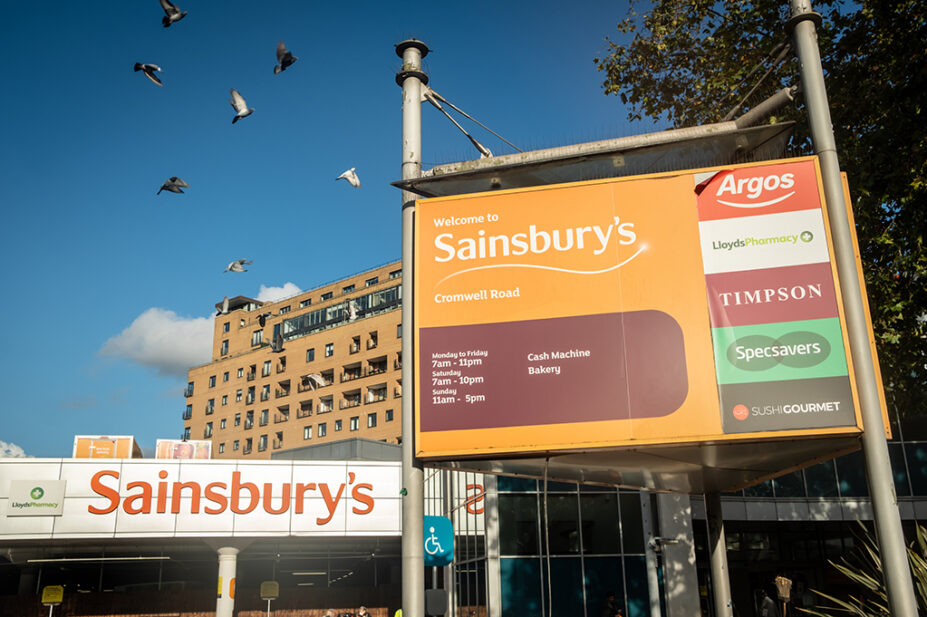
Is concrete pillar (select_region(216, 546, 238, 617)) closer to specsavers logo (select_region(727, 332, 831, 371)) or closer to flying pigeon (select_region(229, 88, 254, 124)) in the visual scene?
flying pigeon (select_region(229, 88, 254, 124))

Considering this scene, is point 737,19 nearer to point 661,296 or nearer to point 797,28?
point 797,28

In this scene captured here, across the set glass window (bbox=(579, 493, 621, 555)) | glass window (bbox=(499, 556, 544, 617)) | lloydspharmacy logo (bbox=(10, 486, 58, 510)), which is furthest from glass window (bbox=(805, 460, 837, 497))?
lloydspharmacy logo (bbox=(10, 486, 58, 510))

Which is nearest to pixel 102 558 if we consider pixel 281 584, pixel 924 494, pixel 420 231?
pixel 281 584

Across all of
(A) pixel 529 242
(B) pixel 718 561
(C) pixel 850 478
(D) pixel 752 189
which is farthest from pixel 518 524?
(D) pixel 752 189

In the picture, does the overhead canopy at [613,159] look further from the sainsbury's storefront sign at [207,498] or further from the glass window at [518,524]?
the sainsbury's storefront sign at [207,498]

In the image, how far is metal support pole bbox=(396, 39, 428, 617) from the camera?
26.6 feet

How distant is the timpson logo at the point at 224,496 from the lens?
94.5 feet

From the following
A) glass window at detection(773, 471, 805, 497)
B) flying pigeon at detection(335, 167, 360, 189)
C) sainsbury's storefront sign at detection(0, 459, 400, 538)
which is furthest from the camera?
sainsbury's storefront sign at detection(0, 459, 400, 538)

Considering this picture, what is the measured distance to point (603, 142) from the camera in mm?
9484

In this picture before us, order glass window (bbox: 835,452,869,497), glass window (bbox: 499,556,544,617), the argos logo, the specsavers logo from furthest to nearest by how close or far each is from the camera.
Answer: glass window (bbox: 835,452,869,497) → glass window (bbox: 499,556,544,617) → the argos logo → the specsavers logo

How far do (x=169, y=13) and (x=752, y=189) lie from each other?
1098 cm

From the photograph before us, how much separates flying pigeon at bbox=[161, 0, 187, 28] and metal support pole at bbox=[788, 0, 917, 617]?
1075 centimetres

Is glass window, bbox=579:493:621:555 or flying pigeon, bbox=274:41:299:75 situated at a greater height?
flying pigeon, bbox=274:41:299:75

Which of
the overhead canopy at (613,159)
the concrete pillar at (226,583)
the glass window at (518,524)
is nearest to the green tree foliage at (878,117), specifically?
the overhead canopy at (613,159)
